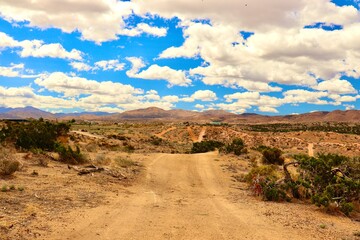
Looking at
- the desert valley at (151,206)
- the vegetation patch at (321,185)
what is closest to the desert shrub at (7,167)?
the desert valley at (151,206)

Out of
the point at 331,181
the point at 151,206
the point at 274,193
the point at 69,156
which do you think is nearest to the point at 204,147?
the point at 69,156

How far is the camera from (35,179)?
14.3 m

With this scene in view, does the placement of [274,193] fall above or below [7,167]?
below

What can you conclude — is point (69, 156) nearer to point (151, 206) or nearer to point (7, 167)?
point (7, 167)

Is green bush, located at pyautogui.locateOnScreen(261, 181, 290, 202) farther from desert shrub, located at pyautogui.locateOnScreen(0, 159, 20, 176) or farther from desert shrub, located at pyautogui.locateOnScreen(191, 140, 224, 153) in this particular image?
desert shrub, located at pyautogui.locateOnScreen(191, 140, 224, 153)

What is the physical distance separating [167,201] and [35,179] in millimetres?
5712

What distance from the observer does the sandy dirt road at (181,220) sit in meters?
8.61

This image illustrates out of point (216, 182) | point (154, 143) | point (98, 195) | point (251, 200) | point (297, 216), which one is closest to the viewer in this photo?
point (297, 216)

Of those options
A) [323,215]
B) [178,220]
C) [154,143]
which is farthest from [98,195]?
[154,143]

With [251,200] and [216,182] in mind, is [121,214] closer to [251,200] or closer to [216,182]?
[251,200]

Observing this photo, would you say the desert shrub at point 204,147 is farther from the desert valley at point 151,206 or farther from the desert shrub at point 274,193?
the desert shrub at point 274,193

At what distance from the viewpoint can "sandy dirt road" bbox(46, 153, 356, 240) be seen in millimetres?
8609

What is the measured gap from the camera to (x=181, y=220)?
10.1 metres

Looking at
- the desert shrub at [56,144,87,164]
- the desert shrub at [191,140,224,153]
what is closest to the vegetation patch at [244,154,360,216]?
the desert shrub at [56,144,87,164]
